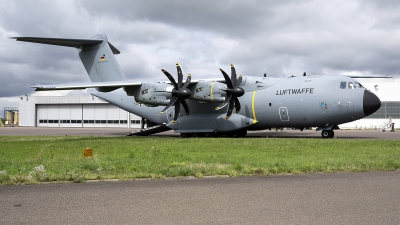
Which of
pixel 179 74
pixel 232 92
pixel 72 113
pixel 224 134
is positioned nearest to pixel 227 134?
pixel 224 134

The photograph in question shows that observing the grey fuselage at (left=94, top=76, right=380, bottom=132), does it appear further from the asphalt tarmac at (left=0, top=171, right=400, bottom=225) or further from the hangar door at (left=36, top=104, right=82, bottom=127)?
the hangar door at (left=36, top=104, right=82, bottom=127)

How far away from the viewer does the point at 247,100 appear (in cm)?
2928

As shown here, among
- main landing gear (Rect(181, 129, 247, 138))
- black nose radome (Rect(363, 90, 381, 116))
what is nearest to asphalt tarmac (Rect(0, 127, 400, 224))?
black nose radome (Rect(363, 90, 381, 116))

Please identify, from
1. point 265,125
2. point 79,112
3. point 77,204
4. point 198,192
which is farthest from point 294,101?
point 79,112

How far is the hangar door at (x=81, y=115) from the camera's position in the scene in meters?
71.8

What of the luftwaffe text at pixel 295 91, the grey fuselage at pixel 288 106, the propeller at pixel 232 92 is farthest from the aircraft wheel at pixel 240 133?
the luftwaffe text at pixel 295 91

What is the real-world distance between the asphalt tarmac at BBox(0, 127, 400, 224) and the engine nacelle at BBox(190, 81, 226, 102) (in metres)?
18.8

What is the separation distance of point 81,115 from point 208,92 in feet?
164

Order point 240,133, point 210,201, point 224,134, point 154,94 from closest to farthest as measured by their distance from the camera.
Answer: point 210,201, point 154,94, point 240,133, point 224,134

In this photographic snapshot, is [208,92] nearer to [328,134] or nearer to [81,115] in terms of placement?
[328,134]

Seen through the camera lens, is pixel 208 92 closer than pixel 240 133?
Yes

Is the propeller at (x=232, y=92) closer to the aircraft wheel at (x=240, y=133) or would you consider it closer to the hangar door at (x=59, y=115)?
the aircraft wheel at (x=240, y=133)

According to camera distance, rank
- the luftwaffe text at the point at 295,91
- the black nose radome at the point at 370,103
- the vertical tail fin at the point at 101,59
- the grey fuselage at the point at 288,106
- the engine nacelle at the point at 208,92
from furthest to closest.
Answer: the vertical tail fin at the point at 101,59 < the engine nacelle at the point at 208,92 < the luftwaffe text at the point at 295,91 < the grey fuselage at the point at 288,106 < the black nose radome at the point at 370,103

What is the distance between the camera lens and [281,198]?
7668 mm
